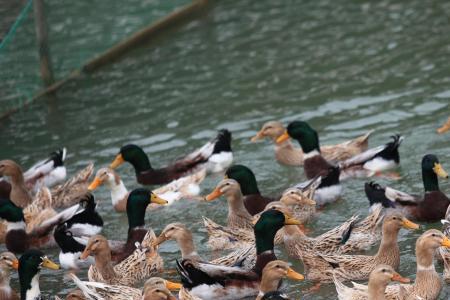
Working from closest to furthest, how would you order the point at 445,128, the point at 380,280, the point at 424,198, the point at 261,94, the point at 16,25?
1. the point at 380,280
2. the point at 424,198
3. the point at 445,128
4. the point at 261,94
5. the point at 16,25

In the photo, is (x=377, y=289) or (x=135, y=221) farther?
(x=135, y=221)

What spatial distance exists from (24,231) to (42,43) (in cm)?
542

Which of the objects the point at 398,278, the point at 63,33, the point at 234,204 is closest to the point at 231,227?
the point at 234,204

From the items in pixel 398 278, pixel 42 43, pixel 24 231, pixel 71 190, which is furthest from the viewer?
pixel 42 43

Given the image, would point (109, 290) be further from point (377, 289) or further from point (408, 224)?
point (408, 224)

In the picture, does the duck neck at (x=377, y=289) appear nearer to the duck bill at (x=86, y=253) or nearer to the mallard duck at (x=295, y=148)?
the duck bill at (x=86, y=253)

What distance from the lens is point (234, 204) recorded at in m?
12.0

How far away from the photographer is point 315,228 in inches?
468

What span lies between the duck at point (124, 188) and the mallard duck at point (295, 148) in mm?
1192

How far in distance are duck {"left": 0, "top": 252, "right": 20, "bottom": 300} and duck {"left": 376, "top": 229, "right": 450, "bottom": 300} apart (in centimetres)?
326

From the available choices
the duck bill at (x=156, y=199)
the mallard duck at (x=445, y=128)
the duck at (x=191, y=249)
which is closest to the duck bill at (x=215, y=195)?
the duck bill at (x=156, y=199)

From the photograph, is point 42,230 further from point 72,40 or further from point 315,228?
point 72,40

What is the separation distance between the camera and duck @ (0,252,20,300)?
1085 centimetres

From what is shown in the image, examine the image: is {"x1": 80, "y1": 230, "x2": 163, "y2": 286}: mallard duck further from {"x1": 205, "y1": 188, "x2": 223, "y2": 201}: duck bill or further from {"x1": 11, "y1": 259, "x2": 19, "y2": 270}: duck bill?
{"x1": 205, "y1": 188, "x2": 223, "y2": 201}: duck bill
